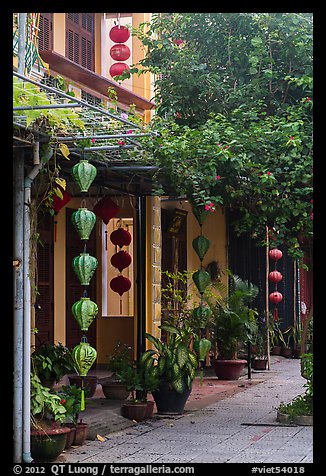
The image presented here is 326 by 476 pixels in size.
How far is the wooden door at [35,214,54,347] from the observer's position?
14547 millimetres

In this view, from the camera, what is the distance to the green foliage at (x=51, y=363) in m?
11.0

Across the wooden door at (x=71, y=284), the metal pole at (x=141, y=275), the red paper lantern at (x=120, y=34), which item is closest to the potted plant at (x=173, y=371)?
the metal pole at (x=141, y=275)

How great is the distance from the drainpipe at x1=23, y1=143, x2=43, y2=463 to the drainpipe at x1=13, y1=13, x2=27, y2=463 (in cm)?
4

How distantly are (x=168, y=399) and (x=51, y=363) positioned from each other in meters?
2.00

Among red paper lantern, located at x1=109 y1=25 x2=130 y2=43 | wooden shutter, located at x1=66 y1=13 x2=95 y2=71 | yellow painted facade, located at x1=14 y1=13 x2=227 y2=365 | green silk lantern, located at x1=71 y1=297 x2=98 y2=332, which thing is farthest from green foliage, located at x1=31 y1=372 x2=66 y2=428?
wooden shutter, located at x1=66 y1=13 x2=95 y2=71

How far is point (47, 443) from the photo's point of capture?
920 centimetres

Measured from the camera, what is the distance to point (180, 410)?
1262cm

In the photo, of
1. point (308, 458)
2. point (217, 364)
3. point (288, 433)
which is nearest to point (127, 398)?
point (288, 433)

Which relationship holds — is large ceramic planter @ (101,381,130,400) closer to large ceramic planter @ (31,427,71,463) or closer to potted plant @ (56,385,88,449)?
potted plant @ (56,385,88,449)

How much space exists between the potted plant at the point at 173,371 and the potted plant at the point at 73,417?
209 cm

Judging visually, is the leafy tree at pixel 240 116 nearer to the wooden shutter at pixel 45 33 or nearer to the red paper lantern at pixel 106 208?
the red paper lantern at pixel 106 208

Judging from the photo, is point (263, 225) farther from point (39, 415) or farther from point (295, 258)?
point (39, 415)
